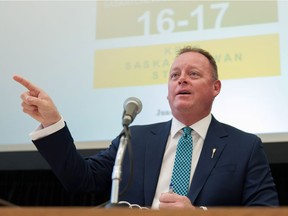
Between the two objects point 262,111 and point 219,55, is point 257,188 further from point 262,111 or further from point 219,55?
→ point 219,55

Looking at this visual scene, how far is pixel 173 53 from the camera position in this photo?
109 inches

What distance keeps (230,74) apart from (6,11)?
1441 mm

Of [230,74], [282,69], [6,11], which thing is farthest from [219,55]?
[6,11]

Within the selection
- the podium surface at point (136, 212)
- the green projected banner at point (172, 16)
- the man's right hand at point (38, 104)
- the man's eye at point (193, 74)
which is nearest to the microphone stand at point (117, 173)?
the podium surface at point (136, 212)

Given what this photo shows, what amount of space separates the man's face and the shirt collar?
0.10 feet

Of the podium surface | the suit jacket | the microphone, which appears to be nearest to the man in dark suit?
the suit jacket

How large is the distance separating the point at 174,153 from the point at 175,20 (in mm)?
907

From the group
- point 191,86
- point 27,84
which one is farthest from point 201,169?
point 27,84

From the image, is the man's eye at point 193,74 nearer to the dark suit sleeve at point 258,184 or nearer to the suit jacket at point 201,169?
the suit jacket at point 201,169

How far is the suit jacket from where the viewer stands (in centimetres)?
196

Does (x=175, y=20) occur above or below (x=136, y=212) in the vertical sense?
above

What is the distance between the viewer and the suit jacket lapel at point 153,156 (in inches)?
81.5

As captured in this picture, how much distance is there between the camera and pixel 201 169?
81.3 inches

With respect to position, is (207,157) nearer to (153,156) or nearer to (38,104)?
(153,156)
